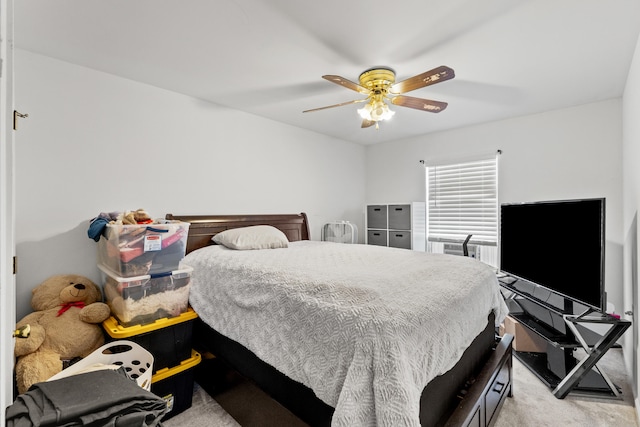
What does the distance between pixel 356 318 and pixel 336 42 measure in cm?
177

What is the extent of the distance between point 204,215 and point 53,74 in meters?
1.57

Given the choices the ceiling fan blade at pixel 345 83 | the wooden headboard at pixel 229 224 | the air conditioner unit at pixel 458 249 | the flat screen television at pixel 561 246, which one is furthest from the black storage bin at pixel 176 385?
the air conditioner unit at pixel 458 249

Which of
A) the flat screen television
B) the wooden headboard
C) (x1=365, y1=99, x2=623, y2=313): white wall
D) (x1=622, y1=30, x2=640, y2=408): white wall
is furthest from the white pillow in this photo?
(x1=622, y1=30, x2=640, y2=408): white wall

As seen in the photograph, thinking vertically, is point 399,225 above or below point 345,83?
below

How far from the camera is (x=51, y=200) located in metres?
2.17

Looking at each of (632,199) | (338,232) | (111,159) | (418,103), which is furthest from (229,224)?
(632,199)

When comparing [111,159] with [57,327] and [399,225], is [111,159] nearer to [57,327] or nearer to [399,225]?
[57,327]

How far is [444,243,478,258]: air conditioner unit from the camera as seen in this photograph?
3830mm

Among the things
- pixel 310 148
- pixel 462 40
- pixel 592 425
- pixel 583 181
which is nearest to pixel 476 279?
pixel 592 425

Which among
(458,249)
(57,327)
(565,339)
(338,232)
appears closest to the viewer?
A: (57,327)

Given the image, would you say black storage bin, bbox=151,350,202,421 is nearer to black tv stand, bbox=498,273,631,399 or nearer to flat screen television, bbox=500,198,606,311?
black tv stand, bbox=498,273,631,399

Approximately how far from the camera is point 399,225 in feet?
13.8

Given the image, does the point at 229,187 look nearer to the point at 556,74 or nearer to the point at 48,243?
the point at 48,243

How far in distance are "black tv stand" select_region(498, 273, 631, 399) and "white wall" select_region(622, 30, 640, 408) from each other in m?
0.19
